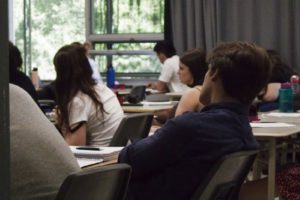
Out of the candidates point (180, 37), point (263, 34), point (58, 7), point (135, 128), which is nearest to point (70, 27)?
point (58, 7)

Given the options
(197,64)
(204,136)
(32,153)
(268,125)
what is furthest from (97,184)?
(197,64)

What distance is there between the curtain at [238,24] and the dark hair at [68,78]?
4.65 metres

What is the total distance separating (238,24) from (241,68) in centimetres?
632

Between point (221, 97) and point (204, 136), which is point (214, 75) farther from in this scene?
point (204, 136)

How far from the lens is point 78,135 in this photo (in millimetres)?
3568

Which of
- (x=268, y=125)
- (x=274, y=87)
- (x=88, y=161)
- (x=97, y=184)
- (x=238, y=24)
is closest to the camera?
(x=97, y=184)

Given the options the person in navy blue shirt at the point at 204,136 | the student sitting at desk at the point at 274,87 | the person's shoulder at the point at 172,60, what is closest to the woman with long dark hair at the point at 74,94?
the person in navy blue shirt at the point at 204,136

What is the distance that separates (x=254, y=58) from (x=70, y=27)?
7.76m

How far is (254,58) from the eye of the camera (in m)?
2.19

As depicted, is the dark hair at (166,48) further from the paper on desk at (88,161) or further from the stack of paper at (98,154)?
the paper on desk at (88,161)

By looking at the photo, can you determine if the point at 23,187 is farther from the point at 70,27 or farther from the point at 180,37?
the point at 70,27

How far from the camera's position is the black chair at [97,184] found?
165 cm

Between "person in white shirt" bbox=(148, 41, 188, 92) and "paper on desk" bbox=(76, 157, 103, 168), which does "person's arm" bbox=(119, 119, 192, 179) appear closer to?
"paper on desk" bbox=(76, 157, 103, 168)

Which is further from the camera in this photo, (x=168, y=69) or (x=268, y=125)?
(x=168, y=69)
